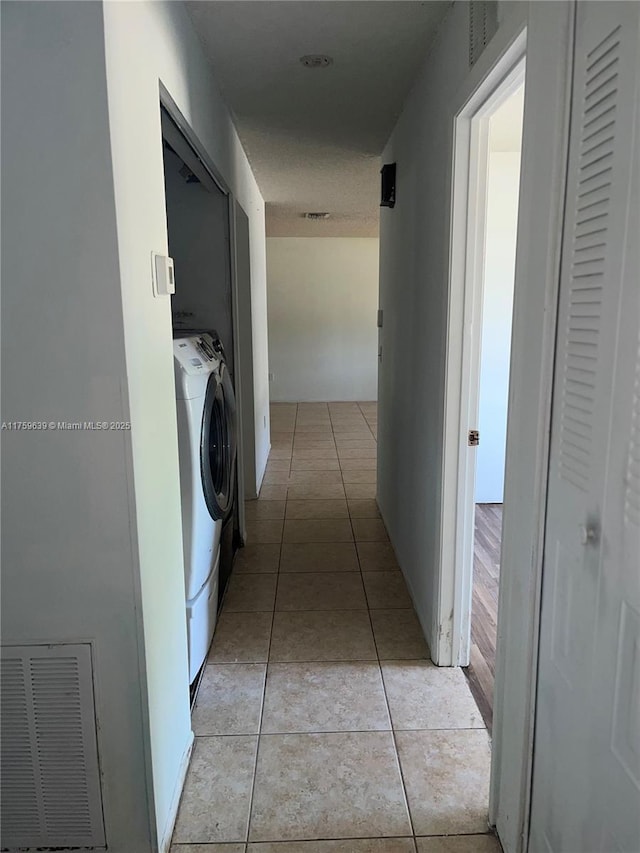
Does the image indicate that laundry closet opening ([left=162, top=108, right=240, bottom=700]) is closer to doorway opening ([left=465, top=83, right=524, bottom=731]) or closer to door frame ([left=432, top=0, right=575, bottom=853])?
door frame ([left=432, top=0, right=575, bottom=853])

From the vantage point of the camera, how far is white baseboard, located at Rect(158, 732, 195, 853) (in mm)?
1510

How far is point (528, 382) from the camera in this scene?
1319mm

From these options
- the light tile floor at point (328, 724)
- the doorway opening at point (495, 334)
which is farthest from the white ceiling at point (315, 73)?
the light tile floor at point (328, 724)

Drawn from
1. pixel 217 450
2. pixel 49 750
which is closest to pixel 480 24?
pixel 217 450

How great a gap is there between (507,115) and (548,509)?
7.58ft

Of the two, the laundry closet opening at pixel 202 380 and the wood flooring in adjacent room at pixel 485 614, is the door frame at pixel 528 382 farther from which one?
the laundry closet opening at pixel 202 380

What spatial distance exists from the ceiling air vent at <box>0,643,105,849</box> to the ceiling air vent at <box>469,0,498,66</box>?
1861 millimetres

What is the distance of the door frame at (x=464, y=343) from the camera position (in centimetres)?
191

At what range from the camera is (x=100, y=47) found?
3.80 ft

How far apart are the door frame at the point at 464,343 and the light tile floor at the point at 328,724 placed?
0.34m


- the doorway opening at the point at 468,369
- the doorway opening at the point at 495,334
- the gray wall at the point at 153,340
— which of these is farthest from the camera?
the doorway opening at the point at 495,334

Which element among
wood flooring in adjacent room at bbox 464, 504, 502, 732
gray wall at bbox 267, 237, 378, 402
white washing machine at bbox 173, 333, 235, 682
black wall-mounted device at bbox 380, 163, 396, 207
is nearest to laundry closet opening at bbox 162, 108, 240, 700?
white washing machine at bbox 173, 333, 235, 682

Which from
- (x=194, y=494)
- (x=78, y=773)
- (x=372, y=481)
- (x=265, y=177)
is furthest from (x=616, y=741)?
(x=265, y=177)

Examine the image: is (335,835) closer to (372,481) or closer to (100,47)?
(100,47)
